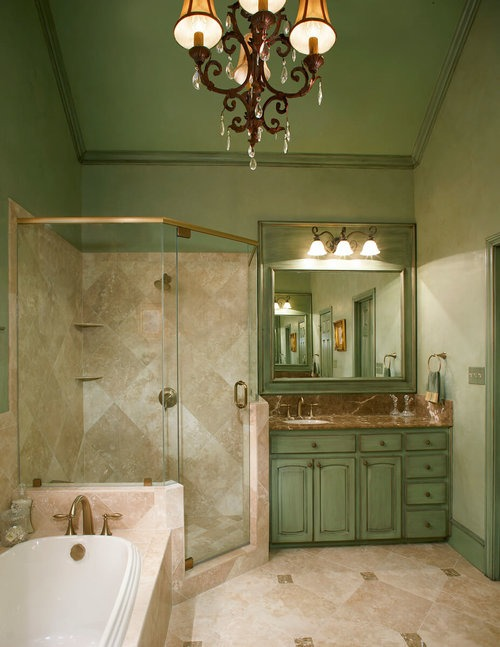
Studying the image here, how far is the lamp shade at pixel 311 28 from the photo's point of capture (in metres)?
1.62

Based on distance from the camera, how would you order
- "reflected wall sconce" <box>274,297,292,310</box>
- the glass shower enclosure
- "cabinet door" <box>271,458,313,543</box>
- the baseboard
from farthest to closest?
"reflected wall sconce" <box>274,297,292,310</box> → "cabinet door" <box>271,458,313,543</box> → the baseboard → the glass shower enclosure

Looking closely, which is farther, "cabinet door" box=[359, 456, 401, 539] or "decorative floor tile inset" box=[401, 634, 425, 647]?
"cabinet door" box=[359, 456, 401, 539]

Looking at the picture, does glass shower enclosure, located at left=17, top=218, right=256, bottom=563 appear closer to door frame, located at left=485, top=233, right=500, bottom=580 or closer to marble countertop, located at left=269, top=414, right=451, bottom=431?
marble countertop, located at left=269, top=414, right=451, bottom=431

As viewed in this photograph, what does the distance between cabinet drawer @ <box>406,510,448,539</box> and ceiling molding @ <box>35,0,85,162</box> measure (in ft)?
12.0

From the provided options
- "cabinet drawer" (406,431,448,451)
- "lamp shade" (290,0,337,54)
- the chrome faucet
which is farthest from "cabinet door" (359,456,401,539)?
"lamp shade" (290,0,337,54)

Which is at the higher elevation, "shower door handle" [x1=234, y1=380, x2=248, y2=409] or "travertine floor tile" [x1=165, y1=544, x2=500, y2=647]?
"shower door handle" [x1=234, y1=380, x2=248, y2=409]

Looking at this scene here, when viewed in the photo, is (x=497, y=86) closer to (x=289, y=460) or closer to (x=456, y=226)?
(x=456, y=226)

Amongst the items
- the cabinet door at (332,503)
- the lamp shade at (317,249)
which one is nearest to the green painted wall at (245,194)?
the lamp shade at (317,249)

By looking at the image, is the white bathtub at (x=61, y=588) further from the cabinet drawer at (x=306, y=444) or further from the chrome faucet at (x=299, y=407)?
the chrome faucet at (x=299, y=407)

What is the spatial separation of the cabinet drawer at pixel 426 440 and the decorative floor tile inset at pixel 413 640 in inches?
48.9

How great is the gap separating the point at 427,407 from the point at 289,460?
120 centimetres

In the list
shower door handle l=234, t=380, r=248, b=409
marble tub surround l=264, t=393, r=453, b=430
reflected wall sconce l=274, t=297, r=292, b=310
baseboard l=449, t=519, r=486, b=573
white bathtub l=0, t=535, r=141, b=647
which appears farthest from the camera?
reflected wall sconce l=274, t=297, r=292, b=310

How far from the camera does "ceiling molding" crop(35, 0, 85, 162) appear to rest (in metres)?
2.73

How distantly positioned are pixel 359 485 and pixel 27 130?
10.1ft
